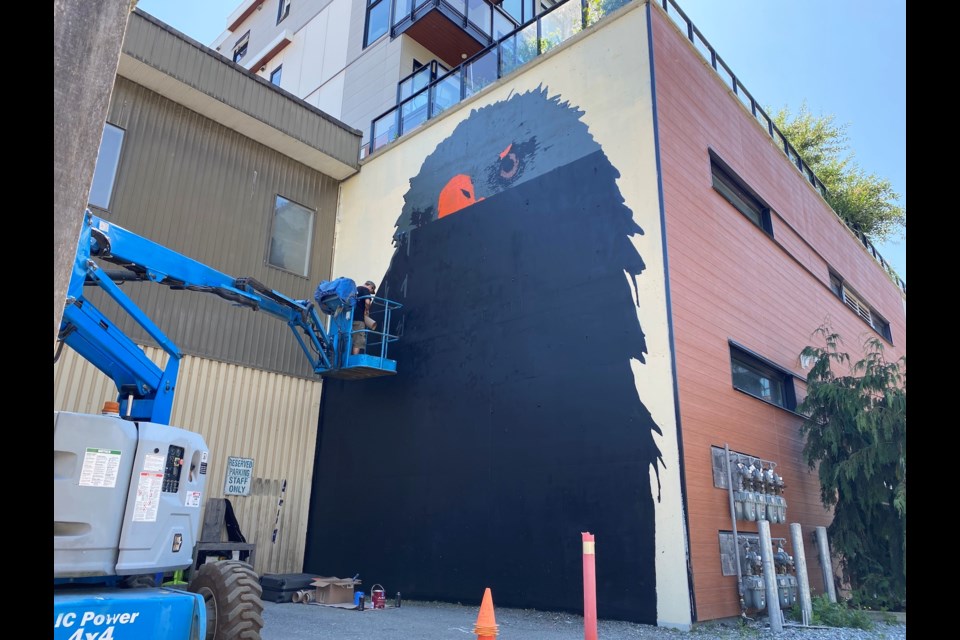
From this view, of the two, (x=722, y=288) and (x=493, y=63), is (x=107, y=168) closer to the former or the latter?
(x=493, y=63)

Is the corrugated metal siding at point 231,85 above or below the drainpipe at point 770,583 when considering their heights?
above

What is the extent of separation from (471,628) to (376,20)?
17.2m

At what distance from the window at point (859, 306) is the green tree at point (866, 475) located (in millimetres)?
5949

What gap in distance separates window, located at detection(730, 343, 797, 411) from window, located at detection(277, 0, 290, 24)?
20427 mm

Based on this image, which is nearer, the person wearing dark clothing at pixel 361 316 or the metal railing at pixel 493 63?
the metal railing at pixel 493 63

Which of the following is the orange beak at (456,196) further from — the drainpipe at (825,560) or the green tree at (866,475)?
the drainpipe at (825,560)

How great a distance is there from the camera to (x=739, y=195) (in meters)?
13.1

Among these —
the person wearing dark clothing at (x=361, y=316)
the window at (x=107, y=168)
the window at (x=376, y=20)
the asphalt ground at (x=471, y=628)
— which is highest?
the window at (x=376, y=20)

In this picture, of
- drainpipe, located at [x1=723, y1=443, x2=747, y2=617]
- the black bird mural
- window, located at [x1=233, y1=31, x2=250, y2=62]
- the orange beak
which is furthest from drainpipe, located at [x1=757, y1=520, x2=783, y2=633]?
window, located at [x1=233, y1=31, x2=250, y2=62]

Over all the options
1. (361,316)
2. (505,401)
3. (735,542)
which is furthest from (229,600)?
(361,316)

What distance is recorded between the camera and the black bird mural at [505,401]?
907 cm

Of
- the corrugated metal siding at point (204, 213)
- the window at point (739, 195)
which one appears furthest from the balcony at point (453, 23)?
the window at point (739, 195)
